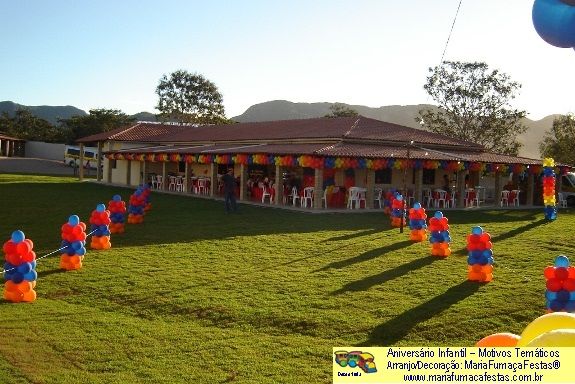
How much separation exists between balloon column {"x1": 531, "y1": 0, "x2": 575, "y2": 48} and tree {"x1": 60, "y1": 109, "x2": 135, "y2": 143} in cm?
6555

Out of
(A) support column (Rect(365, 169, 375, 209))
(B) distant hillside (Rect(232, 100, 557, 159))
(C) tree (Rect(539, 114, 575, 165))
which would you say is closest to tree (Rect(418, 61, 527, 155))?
(C) tree (Rect(539, 114, 575, 165))

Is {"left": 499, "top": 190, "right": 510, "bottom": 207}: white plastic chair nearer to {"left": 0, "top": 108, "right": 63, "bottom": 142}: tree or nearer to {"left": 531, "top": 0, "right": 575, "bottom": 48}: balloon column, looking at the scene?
{"left": 531, "top": 0, "right": 575, "bottom": 48}: balloon column

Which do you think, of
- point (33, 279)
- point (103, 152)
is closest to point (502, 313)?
point (33, 279)

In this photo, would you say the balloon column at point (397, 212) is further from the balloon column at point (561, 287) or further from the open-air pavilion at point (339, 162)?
the balloon column at point (561, 287)

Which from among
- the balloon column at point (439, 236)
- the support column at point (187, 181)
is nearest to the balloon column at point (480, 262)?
the balloon column at point (439, 236)

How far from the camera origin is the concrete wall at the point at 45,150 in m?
63.2

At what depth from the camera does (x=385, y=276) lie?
410 inches

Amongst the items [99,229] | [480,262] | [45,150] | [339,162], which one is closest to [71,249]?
[99,229]

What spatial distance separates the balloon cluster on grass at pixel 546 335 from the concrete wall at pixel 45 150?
212 ft

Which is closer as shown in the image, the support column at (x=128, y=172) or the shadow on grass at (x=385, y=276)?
the shadow on grass at (x=385, y=276)

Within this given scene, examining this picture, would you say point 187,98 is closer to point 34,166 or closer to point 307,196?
point 34,166

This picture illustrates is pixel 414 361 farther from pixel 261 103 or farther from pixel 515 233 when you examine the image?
pixel 261 103

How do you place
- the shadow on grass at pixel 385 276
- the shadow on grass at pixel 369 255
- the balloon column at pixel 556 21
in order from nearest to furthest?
the balloon column at pixel 556 21
the shadow on grass at pixel 385 276
the shadow on grass at pixel 369 255

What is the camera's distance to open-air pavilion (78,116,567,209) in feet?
71.3
